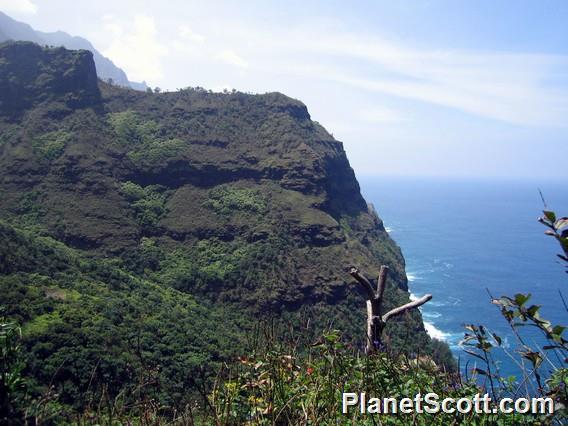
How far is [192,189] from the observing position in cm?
7088

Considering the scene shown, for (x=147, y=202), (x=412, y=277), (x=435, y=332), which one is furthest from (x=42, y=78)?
(x=435, y=332)

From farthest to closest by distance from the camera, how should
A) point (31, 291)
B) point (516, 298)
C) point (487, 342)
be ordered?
point (31, 291), point (487, 342), point (516, 298)

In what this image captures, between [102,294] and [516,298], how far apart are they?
1633 inches

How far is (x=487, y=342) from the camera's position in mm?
2689

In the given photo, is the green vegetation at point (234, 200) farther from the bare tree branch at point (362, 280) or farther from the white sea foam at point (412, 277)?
the bare tree branch at point (362, 280)

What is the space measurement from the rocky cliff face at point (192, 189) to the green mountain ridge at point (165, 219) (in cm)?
26

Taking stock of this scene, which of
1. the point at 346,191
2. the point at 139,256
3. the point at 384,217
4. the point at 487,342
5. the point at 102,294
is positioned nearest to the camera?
the point at 487,342

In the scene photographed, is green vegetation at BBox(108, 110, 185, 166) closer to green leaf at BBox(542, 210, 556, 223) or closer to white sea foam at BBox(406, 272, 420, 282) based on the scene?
white sea foam at BBox(406, 272, 420, 282)

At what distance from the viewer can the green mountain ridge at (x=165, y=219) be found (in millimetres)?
35219

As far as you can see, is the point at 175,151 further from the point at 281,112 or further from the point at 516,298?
the point at 516,298

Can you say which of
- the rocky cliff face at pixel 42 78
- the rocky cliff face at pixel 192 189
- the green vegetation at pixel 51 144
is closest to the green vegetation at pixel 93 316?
the rocky cliff face at pixel 192 189

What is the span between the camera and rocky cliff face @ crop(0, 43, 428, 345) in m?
53.8

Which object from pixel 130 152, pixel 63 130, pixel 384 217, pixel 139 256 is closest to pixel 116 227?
pixel 139 256


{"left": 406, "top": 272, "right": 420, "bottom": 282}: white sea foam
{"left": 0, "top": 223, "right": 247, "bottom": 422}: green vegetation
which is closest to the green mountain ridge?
{"left": 0, "top": 223, "right": 247, "bottom": 422}: green vegetation
